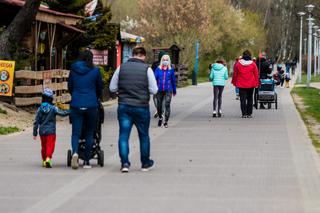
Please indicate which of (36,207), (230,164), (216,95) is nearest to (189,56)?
(216,95)

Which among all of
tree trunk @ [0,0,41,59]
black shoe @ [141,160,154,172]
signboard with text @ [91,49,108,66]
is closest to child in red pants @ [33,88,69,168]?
black shoe @ [141,160,154,172]

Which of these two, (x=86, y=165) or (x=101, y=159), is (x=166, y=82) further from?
(x=86, y=165)

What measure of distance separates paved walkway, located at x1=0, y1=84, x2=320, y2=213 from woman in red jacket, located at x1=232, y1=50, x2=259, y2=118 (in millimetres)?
5138

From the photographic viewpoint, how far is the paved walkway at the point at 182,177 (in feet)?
32.1

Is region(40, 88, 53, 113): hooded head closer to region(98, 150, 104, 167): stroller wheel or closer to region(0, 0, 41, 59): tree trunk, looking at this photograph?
region(98, 150, 104, 167): stroller wheel

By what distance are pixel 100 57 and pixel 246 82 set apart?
12.8 meters

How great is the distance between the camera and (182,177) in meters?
12.2

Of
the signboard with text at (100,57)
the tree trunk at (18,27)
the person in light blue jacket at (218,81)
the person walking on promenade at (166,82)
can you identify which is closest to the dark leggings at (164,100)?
the person walking on promenade at (166,82)

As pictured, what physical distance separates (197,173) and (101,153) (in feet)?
4.98

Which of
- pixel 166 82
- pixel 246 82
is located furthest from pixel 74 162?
pixel 246 82

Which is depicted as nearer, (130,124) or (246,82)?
(130,124)

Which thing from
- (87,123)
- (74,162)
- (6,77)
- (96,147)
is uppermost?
(6,77)

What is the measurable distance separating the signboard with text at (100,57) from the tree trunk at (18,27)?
37.2 ft

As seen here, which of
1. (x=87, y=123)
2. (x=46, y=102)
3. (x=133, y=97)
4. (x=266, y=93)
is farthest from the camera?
(x=266, y=93)
